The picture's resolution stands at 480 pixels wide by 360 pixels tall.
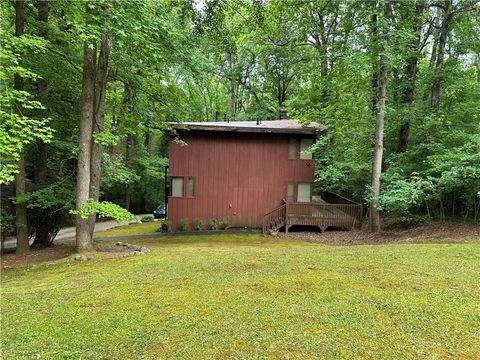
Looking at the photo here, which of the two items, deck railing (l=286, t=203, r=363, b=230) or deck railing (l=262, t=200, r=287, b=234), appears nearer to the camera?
deck railing (l=286, t=203, r=363, b=230)

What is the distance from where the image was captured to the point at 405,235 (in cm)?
1138

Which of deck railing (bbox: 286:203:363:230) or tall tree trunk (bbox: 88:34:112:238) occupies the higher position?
tall tree trunk (bbox: 88:34:112:238)

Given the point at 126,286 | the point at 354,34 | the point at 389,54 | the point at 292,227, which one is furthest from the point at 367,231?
the point at 126,286

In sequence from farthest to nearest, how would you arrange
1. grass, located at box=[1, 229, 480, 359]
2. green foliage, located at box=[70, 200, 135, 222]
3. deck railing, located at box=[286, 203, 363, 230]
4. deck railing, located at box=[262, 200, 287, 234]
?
deck railing, located at box=[262, 200, 287, 234] → deck railing, located at box=[286, 203, 363, 230] → green foliage, located at box=[70, 200, 135, 222] → grass, located at box=[1, 229, 480, 359]

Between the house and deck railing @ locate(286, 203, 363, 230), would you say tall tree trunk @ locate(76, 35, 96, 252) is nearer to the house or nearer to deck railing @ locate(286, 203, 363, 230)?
the house

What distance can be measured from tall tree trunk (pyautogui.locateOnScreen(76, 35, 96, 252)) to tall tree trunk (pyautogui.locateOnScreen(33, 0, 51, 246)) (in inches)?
102

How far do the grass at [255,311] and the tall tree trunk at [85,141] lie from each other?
242 centimetres

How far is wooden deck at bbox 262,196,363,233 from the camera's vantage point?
1546 centimetres

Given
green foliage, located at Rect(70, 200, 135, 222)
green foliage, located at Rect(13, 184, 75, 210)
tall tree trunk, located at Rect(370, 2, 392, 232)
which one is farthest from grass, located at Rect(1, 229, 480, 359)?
tall tree trunk, located at Rect(370, 2, 392, 232)

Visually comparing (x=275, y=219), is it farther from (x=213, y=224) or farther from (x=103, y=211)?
(x=103, y=211)

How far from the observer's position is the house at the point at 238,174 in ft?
56.4

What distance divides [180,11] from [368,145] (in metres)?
10.3

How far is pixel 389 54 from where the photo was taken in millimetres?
12016

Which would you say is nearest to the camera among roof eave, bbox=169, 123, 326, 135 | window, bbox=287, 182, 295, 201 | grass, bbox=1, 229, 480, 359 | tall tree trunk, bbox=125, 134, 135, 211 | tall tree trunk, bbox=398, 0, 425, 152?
grass, bbox=1, 229, 480, 359
